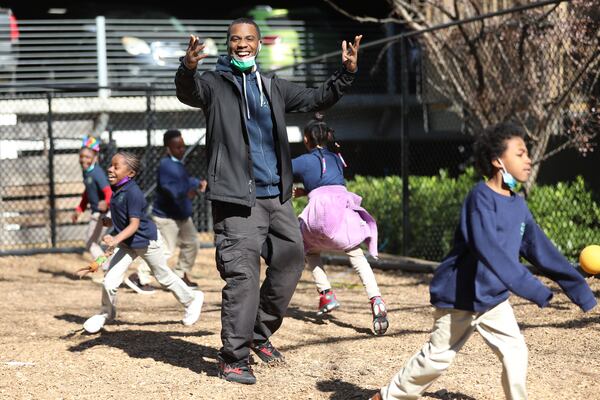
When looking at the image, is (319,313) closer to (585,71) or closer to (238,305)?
(238,305)

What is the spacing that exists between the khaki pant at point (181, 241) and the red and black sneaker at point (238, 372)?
433 cm

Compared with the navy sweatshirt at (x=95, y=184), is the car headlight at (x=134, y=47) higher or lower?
higher

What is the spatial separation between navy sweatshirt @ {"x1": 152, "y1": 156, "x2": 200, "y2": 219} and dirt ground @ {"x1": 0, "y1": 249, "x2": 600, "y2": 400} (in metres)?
0.97

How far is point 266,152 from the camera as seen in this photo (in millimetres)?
5555

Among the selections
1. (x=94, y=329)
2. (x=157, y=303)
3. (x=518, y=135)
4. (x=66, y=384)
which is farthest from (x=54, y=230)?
(x=518, y=135)

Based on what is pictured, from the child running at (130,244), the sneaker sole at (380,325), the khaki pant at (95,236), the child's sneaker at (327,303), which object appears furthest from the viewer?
the khaki pant at (95,236)

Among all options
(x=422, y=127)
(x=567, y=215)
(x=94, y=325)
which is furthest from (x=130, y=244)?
(x=422, y=127)

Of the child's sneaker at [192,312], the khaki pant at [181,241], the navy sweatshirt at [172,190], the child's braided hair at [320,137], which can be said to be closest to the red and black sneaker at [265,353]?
the child's sneaker at [192,312]

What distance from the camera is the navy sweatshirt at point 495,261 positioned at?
162 inches

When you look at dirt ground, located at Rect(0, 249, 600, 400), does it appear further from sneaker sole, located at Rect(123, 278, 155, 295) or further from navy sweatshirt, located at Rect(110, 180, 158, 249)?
navy sweatshirt, located at Rect(110, 180, 158, 249)

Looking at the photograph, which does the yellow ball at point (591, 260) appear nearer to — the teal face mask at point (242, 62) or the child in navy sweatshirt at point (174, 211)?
the teal face mask at point (242, 62)

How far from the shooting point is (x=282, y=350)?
632 cm

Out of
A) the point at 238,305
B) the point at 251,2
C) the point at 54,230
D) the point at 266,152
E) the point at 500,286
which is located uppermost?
the point at 251,2

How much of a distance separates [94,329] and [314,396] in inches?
90.4
